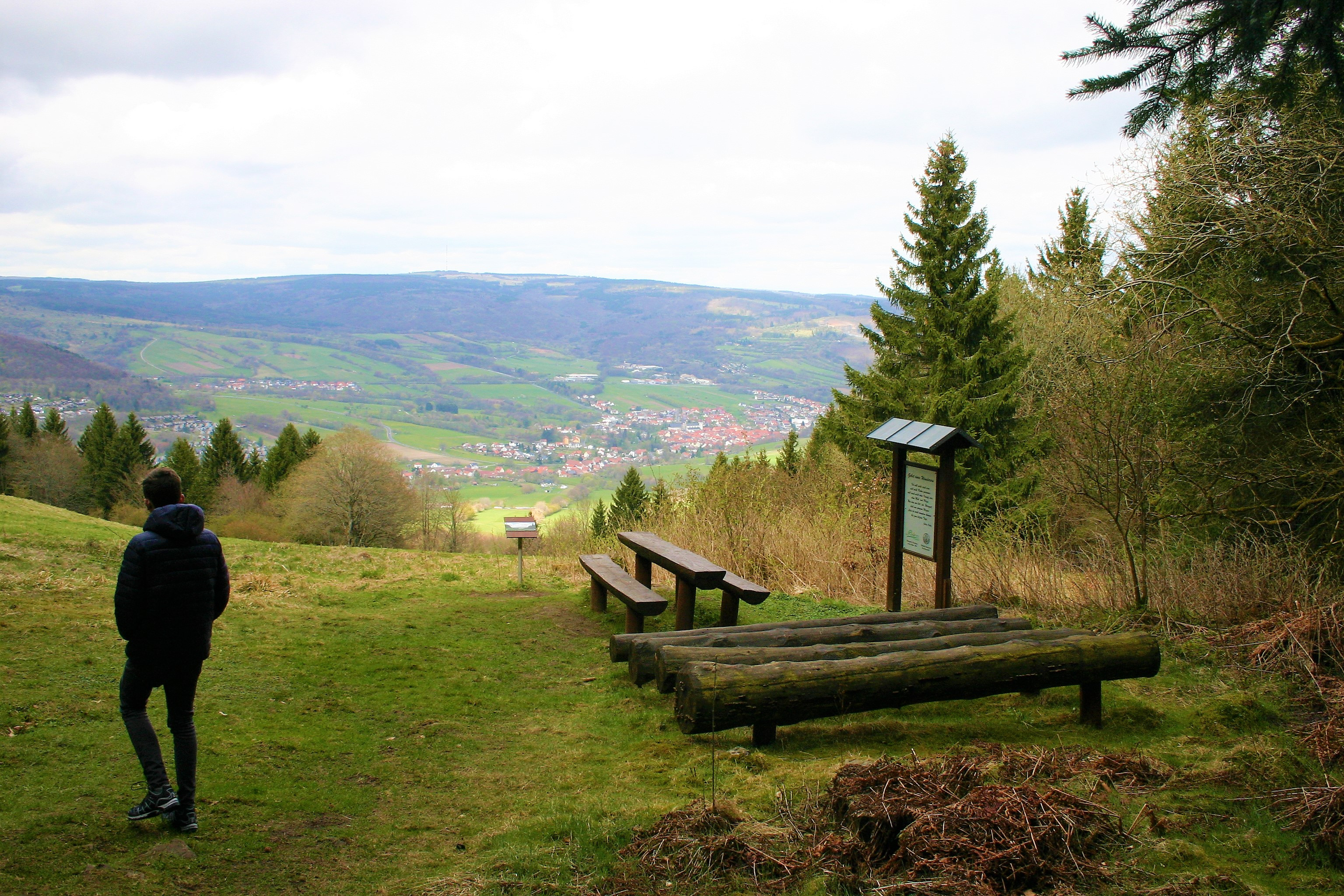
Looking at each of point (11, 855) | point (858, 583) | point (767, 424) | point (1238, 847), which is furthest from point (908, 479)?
point (767, 424)

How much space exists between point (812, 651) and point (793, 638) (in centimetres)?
55

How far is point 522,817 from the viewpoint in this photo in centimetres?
402

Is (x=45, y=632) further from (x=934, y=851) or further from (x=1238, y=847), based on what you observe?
(x=1238, y=847)

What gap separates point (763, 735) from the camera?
4.76 metres

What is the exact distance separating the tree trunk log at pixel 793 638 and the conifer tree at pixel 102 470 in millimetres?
60446

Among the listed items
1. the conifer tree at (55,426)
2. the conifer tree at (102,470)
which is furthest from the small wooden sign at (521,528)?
the conifer tree at (55,426)

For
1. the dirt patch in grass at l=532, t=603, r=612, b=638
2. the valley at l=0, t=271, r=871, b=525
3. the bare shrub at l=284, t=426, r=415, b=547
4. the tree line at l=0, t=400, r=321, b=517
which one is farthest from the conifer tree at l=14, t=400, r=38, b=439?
the dirt patch in grass at l=532, t=603, r=612, b=638

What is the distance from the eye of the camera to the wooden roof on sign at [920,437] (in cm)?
716

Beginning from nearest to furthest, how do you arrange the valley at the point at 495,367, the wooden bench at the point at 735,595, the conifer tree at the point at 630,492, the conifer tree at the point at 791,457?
the wooden bench at the point at 735,595 < the conifer tree at the point at 791,457 < the conifer tree at the point at 630,492 < the valley at the point at 495,367

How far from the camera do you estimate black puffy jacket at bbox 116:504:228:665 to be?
3641mm

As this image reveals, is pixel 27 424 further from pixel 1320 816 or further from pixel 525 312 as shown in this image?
pixel 525 312

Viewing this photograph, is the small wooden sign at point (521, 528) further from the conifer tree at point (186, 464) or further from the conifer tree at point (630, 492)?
the conifer tree at point (186, 464)

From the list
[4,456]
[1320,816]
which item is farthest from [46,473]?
[1320,816]

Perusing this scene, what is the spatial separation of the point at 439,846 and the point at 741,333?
405 feet
